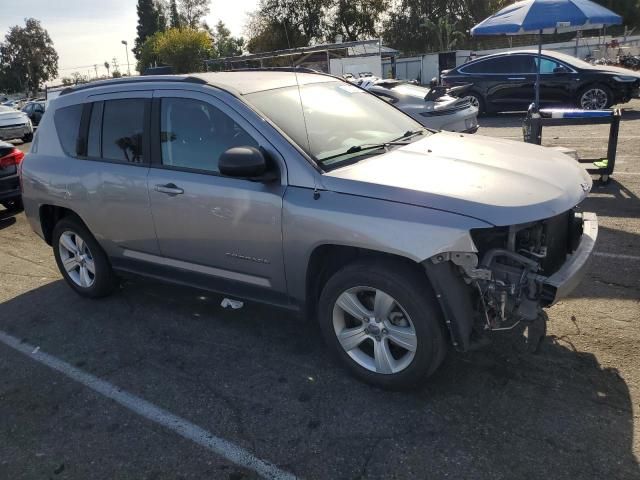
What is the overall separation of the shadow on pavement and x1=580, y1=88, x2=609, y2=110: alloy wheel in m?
11.0

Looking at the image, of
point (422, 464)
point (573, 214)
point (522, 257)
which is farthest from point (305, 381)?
point (573, 214)

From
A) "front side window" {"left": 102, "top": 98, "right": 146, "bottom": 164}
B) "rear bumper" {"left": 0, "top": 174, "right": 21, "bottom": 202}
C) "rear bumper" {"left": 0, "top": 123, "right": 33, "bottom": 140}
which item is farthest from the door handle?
"rear bumper" {"left": 0, "top": 123, "right": 33, "bottom": 140}

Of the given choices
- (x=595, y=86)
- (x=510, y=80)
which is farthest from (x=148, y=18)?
(x=595, y=86)

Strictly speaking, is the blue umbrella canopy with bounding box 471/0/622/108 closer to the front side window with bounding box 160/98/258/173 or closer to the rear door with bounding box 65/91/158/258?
the front side window with bounding box 160/98/258/173

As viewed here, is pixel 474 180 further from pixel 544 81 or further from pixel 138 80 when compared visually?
pixel 544 81

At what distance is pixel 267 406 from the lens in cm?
320

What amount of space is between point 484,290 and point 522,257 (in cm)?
26

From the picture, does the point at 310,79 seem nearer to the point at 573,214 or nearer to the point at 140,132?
the point at 140,132

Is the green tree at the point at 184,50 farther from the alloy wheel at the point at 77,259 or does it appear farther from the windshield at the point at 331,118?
the windshield at the point at 331,118

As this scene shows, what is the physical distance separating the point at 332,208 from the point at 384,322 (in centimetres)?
72

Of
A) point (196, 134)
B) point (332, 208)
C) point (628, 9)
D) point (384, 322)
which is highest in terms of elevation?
point (628, 9)

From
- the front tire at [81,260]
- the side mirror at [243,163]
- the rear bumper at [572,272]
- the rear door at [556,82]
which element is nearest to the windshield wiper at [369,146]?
the side mirror at [243,163]

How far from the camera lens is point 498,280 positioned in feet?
9.34

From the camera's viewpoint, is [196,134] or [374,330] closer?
[374,330]
